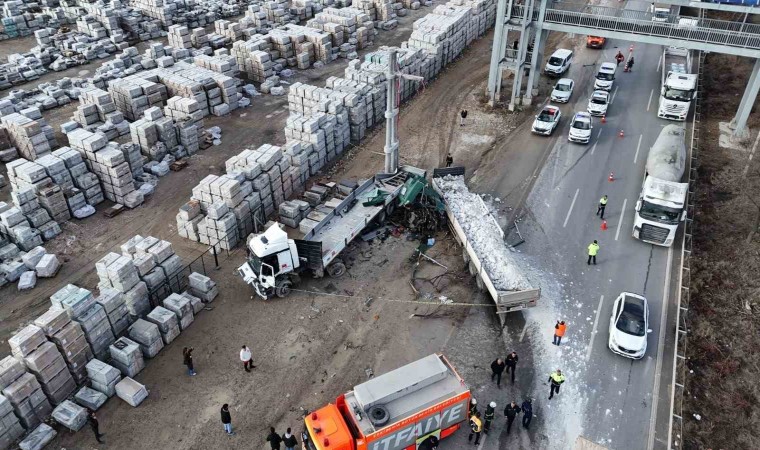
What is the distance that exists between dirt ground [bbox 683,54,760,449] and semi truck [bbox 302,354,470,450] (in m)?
6.96

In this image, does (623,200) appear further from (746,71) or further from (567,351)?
(746,71)

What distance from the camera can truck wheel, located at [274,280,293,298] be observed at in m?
20.5

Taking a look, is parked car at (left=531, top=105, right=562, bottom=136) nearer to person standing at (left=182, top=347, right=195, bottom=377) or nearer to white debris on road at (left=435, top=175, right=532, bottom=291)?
white debris on road at (left=435, top=175, right=532, bottom=291)

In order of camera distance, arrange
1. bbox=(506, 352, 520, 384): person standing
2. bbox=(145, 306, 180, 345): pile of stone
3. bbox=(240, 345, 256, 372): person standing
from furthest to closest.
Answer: bbox=(145, 306, 180, 345): pile of stone, bbox=(240, 345, 256, 372): person standing, bbox=(506, 352, 520, 384): person standing

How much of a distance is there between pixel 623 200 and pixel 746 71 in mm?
21668

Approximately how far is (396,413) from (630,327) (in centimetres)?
870

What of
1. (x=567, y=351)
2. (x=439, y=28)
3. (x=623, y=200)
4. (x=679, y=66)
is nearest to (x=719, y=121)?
(x=679, y=66)

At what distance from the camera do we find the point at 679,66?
3684 cm

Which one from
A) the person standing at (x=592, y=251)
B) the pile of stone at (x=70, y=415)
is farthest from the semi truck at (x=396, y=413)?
the person standing at (x=592, y=251)

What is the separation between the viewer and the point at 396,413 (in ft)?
46.8

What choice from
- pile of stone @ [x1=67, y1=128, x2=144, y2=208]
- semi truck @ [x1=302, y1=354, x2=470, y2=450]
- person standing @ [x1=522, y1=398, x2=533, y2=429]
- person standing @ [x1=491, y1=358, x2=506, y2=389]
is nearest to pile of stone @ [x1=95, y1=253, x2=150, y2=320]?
pile of stone @ [x1=67, y1=128, x2=144, y2=208]

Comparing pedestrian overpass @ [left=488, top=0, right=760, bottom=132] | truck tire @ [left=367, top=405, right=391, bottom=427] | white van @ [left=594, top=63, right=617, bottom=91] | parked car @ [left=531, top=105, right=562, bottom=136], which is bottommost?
parked car @ [left=531, top=105, right=562, bottom=136]

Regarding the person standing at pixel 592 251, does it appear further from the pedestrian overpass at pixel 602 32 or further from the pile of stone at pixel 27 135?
the pile of stone at pixel 27 135

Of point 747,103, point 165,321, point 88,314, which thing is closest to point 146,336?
point 165,321
